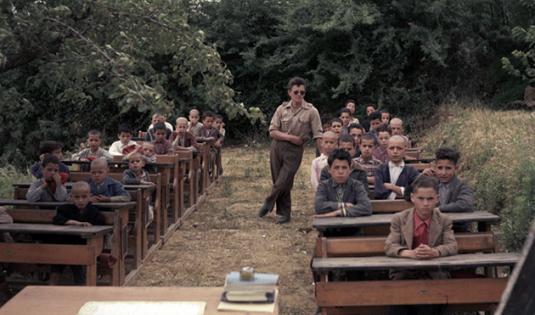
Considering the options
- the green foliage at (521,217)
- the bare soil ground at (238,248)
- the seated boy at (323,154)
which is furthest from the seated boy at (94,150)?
the green foliage at (521,217)

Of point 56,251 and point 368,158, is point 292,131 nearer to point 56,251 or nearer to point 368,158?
point 368,158

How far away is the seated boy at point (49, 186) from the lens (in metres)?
6.77

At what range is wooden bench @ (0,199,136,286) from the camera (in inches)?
250

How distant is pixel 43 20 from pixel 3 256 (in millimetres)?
2305

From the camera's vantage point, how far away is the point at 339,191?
6562mm

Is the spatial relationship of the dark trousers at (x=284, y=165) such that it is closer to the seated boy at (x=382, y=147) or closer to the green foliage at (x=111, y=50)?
the seated boy at (x=382, y=147)

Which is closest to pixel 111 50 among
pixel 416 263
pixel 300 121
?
pixel 416 263

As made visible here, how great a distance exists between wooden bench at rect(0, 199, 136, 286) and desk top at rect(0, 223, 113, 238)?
42 centimetres

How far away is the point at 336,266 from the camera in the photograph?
4703 millimetres

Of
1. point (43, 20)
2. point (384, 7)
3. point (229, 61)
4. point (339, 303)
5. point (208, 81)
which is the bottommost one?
point (339, 303)

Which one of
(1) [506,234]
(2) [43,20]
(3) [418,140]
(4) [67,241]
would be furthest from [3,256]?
(3) [418,140]

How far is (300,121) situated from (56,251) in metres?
4.27

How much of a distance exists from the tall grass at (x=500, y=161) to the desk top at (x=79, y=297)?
4.48 metres

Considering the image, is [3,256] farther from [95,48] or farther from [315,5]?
[315,5]
